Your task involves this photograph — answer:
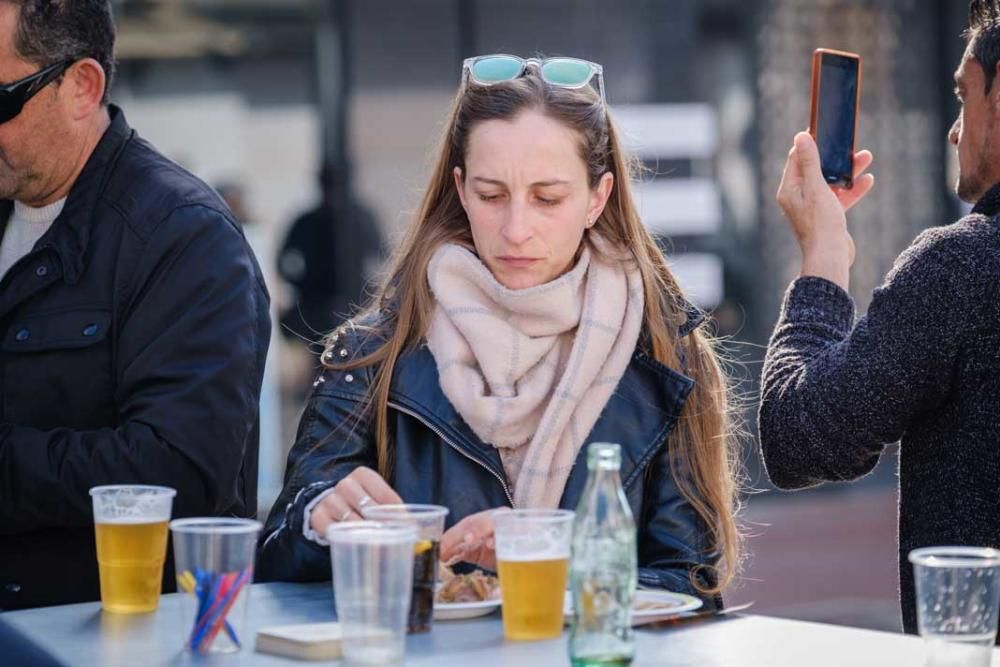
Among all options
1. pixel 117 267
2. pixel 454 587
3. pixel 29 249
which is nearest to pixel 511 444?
pixel 454 587

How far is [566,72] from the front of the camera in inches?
135

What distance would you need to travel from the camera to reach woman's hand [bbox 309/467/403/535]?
280 cm

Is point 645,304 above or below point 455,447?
above

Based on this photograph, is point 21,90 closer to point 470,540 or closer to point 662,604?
point 470,540

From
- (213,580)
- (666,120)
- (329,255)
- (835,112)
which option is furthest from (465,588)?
(666,120)

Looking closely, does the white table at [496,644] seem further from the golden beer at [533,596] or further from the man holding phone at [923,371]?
the man holding phone at [923,371]

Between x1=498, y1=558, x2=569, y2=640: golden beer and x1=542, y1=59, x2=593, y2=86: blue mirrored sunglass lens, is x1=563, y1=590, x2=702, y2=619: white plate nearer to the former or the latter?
x1=498, y1=558, x2=569, y2=640: golden beer

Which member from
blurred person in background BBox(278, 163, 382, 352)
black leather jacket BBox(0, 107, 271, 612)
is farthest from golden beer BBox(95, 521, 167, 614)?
blurred person in background BBox(278, 163, 382, 352)

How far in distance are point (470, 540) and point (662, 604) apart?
0.35m

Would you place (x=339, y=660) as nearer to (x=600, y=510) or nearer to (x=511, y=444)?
(x=600, y=510)

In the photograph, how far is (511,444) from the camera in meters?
3.23

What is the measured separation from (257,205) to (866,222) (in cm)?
361

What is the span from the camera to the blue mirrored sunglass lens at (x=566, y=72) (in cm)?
343

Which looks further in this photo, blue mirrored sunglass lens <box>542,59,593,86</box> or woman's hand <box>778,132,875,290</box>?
blue mirrored sunglass lens <box>542,59,593,86</box>
